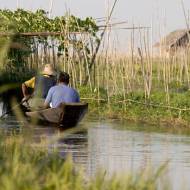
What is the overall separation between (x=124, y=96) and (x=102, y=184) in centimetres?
1654

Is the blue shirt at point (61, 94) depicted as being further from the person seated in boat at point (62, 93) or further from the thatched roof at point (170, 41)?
the thatched roof at point (170, 41)

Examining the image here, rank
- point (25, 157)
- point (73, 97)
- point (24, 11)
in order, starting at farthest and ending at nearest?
1. point (24, 11)
2. point (73, 97)
3. point (25, 157)

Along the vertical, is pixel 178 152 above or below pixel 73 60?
below

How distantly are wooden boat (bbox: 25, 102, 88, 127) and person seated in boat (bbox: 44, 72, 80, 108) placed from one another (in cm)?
21

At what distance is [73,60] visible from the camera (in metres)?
26.7

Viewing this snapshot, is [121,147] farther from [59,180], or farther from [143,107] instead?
[59,180]

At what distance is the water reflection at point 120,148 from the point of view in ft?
42.2

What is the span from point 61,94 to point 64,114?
18.8 inches

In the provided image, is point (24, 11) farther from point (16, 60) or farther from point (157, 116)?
point (157, 116)

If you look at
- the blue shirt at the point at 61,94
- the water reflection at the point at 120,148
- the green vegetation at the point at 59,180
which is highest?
the blue shirt at the point at 61,94

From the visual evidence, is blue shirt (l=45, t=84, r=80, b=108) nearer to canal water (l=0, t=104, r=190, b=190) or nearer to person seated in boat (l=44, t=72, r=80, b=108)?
person seated in boat (l=44, t=72, r=80, b=108)

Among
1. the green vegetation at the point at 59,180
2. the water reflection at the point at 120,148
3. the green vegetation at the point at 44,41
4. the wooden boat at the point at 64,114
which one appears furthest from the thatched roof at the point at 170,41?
the green vegetation at the point at 59,180

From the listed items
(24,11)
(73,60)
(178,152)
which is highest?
(24,11)

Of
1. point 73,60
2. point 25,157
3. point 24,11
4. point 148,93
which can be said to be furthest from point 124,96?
point 25,157
